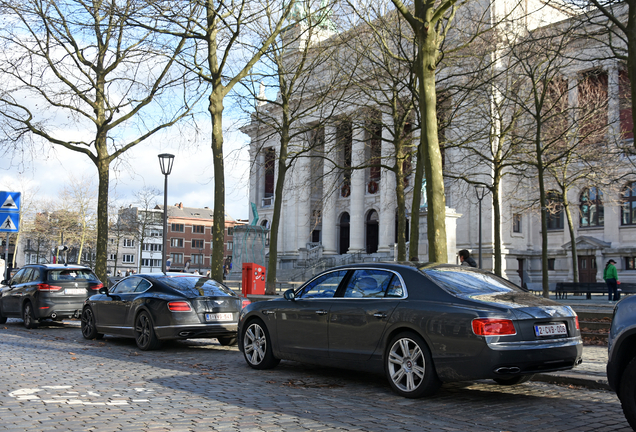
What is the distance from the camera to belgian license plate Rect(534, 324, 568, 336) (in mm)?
6902

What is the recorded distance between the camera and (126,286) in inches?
527

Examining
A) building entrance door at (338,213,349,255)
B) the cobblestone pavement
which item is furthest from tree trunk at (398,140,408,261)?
building entrance door at (338,213,349,255)

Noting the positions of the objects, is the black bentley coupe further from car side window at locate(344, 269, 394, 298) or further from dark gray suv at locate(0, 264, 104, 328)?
car side window at locate(344, 269, 394, 298)

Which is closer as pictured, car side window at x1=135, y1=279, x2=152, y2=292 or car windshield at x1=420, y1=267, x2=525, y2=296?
car windshield at x1=420, y1=267, x2=525, y2=296

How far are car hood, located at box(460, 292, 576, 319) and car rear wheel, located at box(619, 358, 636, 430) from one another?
4.87 feet

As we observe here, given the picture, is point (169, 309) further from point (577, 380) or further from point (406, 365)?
point (577, 380)

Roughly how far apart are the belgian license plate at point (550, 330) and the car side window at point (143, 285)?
788 centimetres

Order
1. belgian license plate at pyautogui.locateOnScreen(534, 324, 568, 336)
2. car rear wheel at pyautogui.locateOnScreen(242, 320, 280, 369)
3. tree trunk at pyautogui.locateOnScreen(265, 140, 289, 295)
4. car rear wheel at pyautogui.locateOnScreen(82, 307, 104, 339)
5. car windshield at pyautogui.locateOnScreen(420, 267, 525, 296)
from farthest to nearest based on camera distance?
tree trunk at pyautogui.locateOnScreen(265, 140, 289, 295), car rear wheel at pyautogui.locateOnScreen(82, 307, 104, 339), car rear wheel at pyautogui.locateOnScreen(242, 320, 280, 369), car windshield at pyautogui.locateOnScreen(420, 267, 525, 296), belgian license plate at pyautogui.locateOnScreen(534, 324, 568, 336)

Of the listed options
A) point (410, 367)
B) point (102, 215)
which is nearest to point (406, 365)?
point (410, 367)

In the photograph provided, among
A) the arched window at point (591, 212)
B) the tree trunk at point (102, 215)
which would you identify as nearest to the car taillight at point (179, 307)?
the tree trunk at point (102, 215)

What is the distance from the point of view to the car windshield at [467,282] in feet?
24.4

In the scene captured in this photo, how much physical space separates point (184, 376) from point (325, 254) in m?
50.7

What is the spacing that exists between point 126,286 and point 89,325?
5.14 feet

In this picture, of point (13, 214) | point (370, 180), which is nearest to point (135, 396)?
point (13, 214)
